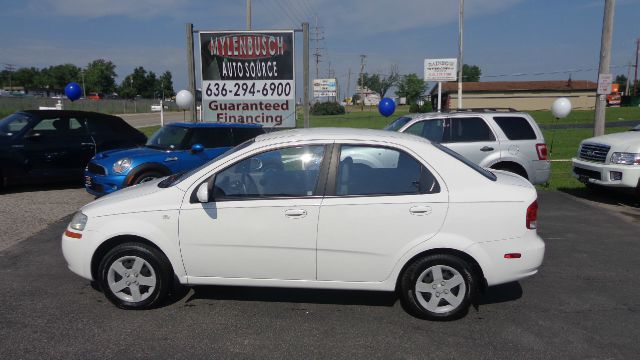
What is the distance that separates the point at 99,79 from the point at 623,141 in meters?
106

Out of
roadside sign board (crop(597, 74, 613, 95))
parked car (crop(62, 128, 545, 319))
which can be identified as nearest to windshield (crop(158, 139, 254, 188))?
parked car (crop(62, 128, 545, 319))

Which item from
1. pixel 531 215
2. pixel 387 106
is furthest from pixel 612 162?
pixel 387 106

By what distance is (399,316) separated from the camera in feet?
14.4

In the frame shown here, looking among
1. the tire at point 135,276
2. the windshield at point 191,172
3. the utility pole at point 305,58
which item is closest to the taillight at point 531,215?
the windshield at point 191,172

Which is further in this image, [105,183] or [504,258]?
[105,183]

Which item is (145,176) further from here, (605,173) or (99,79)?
(99,79)

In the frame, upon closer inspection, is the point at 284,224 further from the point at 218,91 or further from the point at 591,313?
the point at 218,91

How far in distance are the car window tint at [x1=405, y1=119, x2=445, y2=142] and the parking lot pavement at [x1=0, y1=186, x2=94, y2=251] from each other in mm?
6283

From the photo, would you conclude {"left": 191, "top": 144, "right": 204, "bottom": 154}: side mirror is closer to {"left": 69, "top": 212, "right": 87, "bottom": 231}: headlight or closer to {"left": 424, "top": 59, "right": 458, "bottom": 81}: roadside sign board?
{"left": 69, "top": 212, "right": 87, "bottom": 231}: headlight

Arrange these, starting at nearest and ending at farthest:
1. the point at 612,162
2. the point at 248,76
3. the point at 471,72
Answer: the point at 612,162 < the point at 248,76 < the point at 471,72

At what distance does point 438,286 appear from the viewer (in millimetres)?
4223

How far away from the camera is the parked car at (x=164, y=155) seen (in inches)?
330

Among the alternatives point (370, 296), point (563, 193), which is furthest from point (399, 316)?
point (563, 193)

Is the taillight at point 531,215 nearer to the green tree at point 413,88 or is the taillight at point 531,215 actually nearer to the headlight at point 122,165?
the headlight at point 122,165
